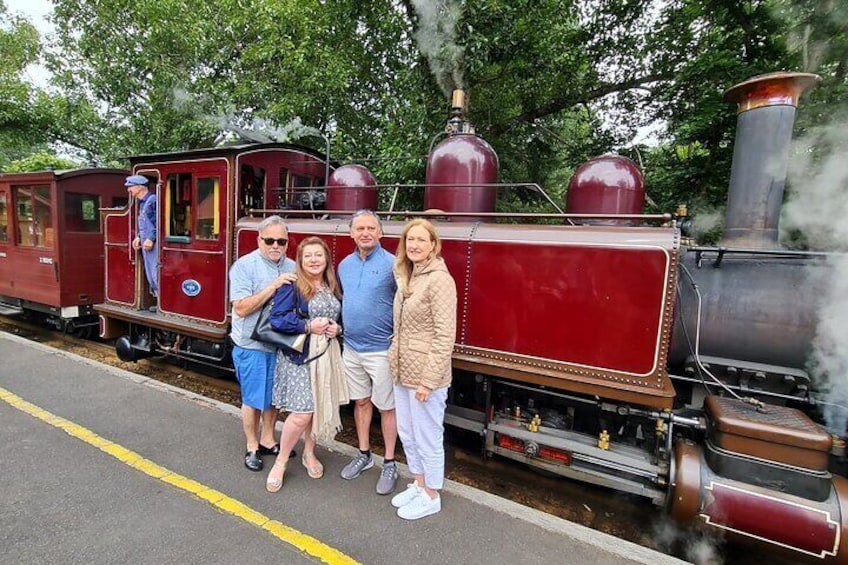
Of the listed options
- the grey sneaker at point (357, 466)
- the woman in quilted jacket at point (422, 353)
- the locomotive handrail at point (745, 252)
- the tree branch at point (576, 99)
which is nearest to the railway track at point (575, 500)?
the grey sneaker at point (357, 466)

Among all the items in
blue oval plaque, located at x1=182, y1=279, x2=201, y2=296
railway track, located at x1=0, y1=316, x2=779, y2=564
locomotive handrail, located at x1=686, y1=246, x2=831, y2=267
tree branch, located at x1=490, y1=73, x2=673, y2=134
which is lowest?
railway track, located at x1=0, y1=316, x2=779, y2=564

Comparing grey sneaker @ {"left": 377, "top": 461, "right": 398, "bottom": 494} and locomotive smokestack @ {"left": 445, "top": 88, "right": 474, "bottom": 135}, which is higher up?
locomotive smokestack @ {"left": 445, "top": 88, "right": 474, "bottom": 135}

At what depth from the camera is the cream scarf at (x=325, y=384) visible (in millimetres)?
2885

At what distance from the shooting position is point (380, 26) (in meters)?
8.20

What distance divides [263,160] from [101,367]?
3.06 metres

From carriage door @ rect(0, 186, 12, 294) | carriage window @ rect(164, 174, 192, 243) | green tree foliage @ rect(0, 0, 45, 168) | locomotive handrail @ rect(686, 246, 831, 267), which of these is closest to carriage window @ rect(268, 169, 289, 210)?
carriage window @ rect(164, 174, 192, 243)

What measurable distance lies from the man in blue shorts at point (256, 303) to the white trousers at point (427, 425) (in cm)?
98

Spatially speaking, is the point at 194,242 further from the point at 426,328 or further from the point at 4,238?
the point at 4,238

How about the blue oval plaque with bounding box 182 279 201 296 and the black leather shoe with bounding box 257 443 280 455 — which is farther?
the blue oval plaque with bounding box 182 279 201 296

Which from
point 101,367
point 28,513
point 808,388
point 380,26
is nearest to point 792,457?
point 808,388

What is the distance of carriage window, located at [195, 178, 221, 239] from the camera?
193 inches

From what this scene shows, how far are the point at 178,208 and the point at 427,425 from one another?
433 cm

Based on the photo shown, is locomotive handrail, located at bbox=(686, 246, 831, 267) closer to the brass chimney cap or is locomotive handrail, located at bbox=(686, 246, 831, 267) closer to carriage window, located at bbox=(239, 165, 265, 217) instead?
the brass chimney cap

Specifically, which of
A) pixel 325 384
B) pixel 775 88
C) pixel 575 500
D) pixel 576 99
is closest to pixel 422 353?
pixel 325 384
